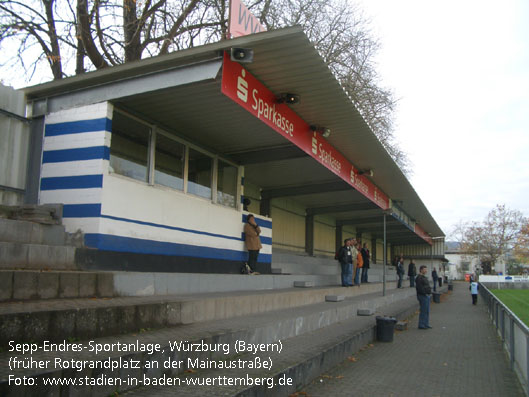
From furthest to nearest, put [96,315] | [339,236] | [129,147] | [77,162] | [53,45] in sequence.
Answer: [339,236] → [53,45] → [129,147] → [77,162] → [96,315]

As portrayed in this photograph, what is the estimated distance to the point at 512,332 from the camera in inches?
342

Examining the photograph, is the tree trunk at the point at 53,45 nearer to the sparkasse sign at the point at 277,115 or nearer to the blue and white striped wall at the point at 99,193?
the blue and white striped wall at the point at 99,193

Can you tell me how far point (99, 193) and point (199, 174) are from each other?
11.3 feet

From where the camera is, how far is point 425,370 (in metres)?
8.42

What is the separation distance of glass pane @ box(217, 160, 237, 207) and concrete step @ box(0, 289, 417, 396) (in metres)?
3.26

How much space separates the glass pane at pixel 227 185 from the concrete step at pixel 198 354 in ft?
10.7

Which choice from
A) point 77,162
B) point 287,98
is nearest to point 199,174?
point 287,98

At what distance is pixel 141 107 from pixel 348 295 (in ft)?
32.4

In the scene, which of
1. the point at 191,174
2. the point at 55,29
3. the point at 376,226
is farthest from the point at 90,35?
the point at 376,226

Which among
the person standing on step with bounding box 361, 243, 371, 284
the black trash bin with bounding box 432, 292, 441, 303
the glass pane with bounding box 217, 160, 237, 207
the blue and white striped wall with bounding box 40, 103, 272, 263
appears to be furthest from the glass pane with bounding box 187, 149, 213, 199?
the black trash bin with bounding box 432, 292, 441, 303

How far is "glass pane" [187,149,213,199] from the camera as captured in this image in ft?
35.0

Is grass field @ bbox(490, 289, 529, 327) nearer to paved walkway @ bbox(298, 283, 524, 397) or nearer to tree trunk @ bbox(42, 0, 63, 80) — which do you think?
paved walkway @ bbox(298, 283, 524, 397)

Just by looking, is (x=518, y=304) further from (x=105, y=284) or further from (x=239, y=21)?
(x=105, y=284)

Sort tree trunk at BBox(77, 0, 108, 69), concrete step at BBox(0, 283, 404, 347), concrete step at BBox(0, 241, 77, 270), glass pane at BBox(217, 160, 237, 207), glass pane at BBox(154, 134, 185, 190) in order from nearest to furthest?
concrete step at BBox(0, 283, 404, 347)
concrete step at BBox(0, 241, 77, 270)
glass pane at BBox(154, 134, 185, 190)
glass pane at BBox(217, 160, 237, 207)
tree trunk at BBox(77, 0, 108, 69)
